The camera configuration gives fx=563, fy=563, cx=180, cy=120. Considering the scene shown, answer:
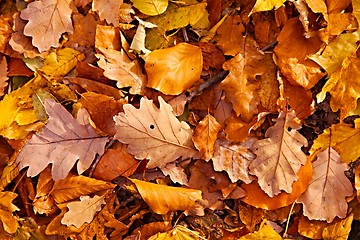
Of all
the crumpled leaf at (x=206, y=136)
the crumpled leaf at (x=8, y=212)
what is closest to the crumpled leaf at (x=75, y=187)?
the crumpled leaf at (x=8, y=212)

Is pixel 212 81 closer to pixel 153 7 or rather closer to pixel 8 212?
pixel 153 7

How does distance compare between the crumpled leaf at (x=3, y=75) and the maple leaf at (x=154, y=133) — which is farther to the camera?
the crumpled leaf at (x=3, y=75)

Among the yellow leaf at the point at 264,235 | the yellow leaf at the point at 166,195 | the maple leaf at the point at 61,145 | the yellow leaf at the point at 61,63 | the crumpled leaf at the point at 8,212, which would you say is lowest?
the yellow leaf at the point at 264,235

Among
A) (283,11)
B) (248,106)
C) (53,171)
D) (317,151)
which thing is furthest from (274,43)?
(53,171)

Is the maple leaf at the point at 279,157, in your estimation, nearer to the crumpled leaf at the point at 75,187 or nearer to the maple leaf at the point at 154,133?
the maple leaf at the point at 154,133

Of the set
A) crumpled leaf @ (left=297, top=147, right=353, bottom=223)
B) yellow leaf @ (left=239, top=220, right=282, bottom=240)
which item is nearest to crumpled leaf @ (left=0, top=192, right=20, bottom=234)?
yellow leaf @ (left=239, top=220, right=282, bottom=240)
